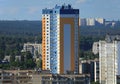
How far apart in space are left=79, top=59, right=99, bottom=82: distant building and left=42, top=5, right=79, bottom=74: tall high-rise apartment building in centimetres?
151

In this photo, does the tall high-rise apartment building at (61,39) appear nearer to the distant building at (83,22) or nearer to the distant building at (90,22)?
the distant building at (83,22)

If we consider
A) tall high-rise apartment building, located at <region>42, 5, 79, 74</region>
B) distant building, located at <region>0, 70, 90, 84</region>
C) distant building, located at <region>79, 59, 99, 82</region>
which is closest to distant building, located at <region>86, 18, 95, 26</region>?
distant building, located at <region>79, 59, 99, 82</region>

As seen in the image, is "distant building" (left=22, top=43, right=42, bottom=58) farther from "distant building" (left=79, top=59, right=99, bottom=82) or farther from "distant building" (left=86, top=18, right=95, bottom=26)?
"distant building" (left=86, top=18, right=95, bottom=26)

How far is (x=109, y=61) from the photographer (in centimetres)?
2553

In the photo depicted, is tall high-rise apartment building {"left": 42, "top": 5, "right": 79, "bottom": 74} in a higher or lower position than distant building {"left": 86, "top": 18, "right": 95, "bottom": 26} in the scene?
lower

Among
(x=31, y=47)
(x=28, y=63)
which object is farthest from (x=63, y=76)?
(x=31, y=47)

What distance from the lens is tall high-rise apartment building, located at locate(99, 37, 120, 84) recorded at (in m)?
24.6

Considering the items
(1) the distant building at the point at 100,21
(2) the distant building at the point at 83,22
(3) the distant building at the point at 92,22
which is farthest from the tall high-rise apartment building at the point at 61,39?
(1) the distant building at the point at 100,21

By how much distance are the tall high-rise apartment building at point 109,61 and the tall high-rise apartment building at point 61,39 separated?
107cm

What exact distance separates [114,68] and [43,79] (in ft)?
17.6

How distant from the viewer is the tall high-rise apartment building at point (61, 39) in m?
26.6

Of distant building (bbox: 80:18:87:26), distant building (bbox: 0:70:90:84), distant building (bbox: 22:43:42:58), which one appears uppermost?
distant building (bbox: 80:18:87:26)

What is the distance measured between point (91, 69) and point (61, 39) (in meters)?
2.59

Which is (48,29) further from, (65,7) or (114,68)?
(114,68)
